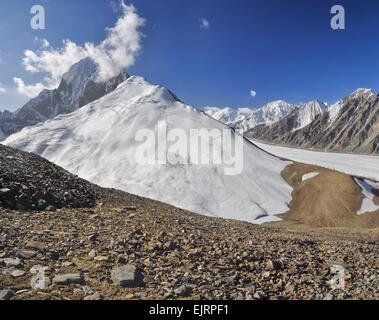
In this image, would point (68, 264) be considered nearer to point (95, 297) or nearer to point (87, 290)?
point (87, 290)

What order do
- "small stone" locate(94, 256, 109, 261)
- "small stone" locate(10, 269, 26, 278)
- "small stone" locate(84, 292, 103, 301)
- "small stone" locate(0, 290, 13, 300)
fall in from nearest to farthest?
1. "small stone" locate(0, 290, 13, 300)
2. "small stone" locate(84, 292, 103, 301)
3. "small stone" locate(10, 269, 26, 278)
4. "small stone" locate(94, 256, 109, 261)

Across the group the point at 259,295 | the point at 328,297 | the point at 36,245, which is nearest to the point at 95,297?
the point at 36,245

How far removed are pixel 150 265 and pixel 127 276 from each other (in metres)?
1.03

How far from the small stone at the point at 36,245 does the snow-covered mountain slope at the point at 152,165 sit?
44.8 metres

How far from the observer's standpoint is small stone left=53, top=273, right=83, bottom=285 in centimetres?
616

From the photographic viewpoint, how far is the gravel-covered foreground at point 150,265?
6289 mm

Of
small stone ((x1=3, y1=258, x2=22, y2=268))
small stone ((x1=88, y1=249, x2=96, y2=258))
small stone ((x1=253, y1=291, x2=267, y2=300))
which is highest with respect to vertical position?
small stone ((x1=3, y1=258, x2=22, y2=268))

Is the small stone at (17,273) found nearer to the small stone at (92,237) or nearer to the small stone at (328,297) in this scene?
the small stone at (92,237)

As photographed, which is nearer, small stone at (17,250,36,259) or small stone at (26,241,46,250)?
small stone at (17,250,36,259)

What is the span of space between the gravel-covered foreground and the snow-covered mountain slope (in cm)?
4179

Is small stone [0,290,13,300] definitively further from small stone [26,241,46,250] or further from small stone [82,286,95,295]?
small stone [26,241,46,250]

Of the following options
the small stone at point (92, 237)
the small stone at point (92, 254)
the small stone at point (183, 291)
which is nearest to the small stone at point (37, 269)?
the small stone at point (92, 254)

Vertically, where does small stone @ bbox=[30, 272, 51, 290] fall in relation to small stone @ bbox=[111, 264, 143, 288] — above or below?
above

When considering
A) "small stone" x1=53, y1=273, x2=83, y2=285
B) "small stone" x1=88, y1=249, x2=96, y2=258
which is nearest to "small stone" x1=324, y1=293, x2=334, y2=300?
"small stone" x1=53, y1=273, x2=83, y2=285
